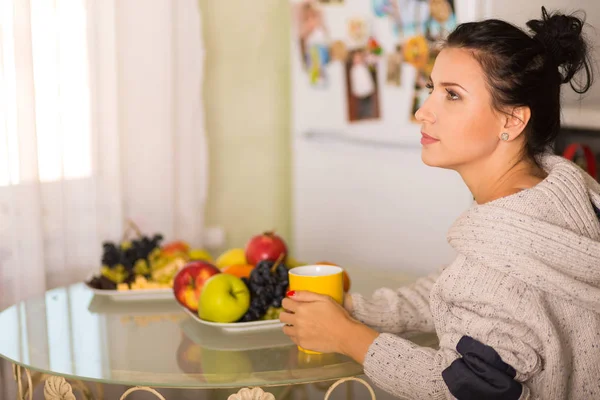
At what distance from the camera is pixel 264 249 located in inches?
67.7

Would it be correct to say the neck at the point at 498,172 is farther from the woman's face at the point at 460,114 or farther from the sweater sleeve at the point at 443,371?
the sweater sleeve at the point at 443,371

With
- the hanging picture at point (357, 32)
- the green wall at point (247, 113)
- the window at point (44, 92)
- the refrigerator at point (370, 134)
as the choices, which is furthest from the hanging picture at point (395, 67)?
the window at point (44, 92)

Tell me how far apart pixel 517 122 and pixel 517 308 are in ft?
1.18

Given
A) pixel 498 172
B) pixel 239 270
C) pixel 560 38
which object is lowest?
pixel 239 270

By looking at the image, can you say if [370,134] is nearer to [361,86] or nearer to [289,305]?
[361,86]

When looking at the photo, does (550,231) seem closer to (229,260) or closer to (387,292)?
(387,292)

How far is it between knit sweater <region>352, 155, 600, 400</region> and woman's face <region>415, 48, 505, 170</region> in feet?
0.44

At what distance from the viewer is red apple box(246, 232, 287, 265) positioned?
67.7 inches

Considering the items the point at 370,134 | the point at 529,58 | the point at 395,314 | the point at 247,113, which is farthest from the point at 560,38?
the point at 247,113

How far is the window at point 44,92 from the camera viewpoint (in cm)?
216

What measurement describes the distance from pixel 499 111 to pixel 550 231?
26 cm

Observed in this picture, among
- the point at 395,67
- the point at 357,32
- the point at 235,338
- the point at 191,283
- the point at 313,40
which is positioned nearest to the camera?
the point at 235,338

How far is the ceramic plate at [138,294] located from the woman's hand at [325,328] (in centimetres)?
41

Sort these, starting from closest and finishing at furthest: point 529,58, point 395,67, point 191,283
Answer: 1. point 529,58
2. point 191,283
3. point 395,67
